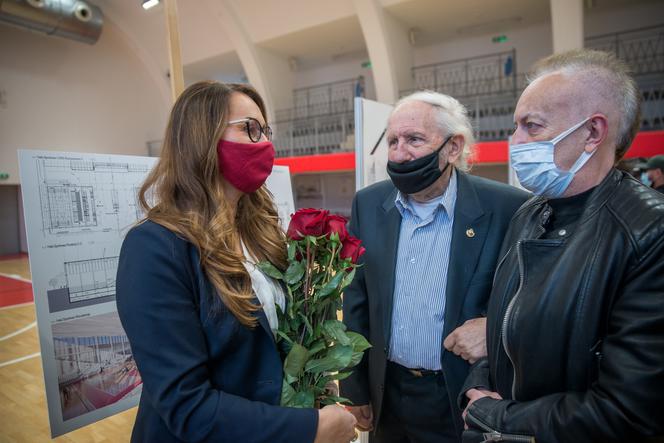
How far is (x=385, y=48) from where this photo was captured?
954 centimetres

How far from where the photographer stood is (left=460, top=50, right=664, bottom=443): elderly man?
82 cm

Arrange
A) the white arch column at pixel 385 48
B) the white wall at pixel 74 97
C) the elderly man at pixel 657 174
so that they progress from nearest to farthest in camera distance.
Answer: the elderly man at pixel 657 174 → the white arch column at pixel 385 48 → the white wall at pixel 74 97

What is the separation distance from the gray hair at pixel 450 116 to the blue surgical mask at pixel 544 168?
0.53 metres

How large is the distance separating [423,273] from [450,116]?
2.04 ft

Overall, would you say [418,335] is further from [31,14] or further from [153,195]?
[31,14]

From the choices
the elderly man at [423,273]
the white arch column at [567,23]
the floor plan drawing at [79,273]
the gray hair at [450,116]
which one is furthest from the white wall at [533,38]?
the floor plan drawing at [79,273]

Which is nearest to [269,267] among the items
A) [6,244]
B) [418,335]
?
[418,335]

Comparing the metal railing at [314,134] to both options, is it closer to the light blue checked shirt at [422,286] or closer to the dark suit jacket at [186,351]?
the light blue checked shirt at [422,286]

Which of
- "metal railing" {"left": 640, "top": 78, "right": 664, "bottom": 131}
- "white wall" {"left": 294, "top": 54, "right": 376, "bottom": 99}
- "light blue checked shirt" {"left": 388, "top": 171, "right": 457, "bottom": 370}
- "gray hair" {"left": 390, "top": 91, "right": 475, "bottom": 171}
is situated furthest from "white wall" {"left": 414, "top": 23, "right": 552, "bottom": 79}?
"light blue checked shirt" {"left": 388, "top": 171, "right": 457, "bottom": 370}


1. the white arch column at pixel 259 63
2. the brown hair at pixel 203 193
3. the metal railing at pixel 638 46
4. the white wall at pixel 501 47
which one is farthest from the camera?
the white arch column at pixel 259 63

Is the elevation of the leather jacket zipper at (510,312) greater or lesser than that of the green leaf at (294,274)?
lesser

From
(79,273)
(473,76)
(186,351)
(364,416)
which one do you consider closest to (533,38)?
(473,76)

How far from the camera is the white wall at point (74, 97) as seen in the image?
11.2 meters

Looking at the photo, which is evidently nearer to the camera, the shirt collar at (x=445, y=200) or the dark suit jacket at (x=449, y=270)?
the dark suit jacket at (x=449, y=270)
